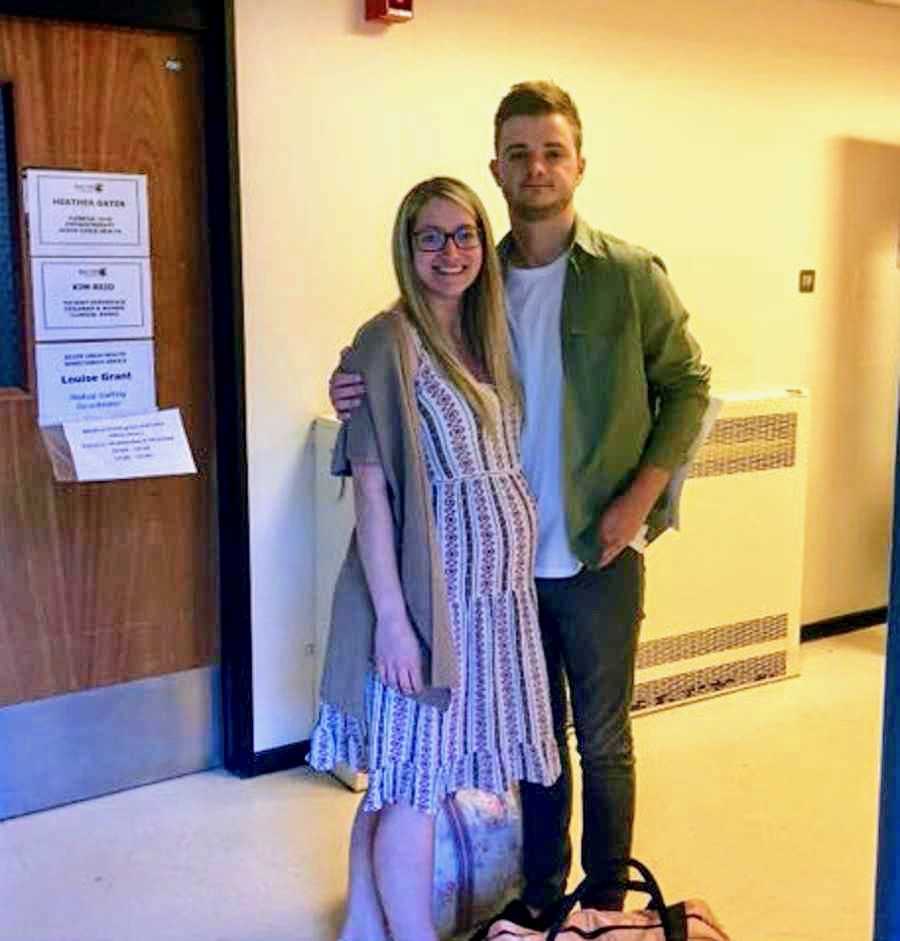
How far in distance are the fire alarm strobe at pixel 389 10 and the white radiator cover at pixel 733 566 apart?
132 centimetres

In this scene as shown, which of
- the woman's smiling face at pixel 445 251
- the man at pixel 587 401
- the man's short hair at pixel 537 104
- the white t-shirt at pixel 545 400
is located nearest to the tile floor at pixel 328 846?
the man at pixel 587 401

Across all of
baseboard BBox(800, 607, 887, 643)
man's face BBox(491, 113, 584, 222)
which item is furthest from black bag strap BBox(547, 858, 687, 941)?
baseboard BBox(800, 607, 887, 643)

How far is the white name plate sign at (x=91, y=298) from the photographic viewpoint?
2592 mm

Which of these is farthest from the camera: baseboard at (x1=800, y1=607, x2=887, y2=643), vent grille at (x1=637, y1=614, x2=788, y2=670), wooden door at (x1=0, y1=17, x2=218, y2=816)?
baseboard at (x1=800, y1=607, x2=887, y2=643)

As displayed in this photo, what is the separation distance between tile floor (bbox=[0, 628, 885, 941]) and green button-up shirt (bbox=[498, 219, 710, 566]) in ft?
3.00

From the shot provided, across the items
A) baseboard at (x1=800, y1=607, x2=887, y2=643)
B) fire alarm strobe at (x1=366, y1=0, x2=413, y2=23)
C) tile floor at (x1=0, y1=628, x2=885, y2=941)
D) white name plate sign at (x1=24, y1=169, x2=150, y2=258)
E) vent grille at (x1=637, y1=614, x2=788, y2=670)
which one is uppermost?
fire alarm strobe at (x1=366, y1=0, x2=413, y2=23)

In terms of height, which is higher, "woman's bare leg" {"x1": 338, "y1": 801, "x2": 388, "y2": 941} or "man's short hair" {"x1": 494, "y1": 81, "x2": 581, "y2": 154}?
"man's short hair" {"x1": 494, "y1": 81, "x2": 581, "y2": 154}

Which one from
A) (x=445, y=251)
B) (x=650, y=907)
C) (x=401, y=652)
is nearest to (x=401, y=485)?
(x=401, y=652)

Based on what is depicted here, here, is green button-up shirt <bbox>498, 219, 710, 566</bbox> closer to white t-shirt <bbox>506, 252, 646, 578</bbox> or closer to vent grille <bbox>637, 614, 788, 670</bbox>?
white t-shirt <bbox>506, 252, 646, 578</bbox>

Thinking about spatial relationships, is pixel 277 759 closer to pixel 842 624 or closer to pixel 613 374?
pixel 613 374

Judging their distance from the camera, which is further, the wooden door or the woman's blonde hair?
the wooden door

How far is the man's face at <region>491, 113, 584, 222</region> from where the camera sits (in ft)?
6.59

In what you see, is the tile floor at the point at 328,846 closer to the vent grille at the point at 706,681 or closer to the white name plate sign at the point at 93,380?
the vent grille at the point at 706,681

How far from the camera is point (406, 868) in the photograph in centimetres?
202
